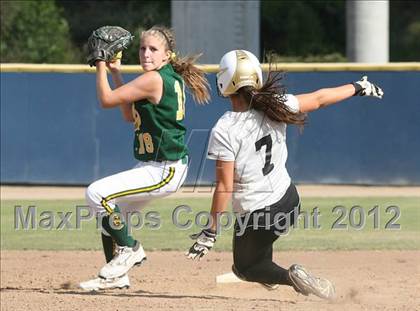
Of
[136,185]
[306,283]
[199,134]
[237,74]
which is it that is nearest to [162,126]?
[136,185]

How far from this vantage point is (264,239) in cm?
674

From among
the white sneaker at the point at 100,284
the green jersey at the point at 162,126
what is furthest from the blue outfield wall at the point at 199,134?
the green jersey at the point at 162,126

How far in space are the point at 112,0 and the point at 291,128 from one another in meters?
20.6

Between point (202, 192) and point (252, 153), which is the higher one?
point (252, 153)

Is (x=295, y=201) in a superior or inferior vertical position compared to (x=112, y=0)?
inferior

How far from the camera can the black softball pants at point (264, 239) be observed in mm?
6590

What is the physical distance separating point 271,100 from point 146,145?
4.42ft

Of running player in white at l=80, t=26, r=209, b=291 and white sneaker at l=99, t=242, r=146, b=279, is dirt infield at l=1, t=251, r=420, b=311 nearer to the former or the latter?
white sneaker at l=99, t=242, r=146, b=279

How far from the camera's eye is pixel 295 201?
674cm

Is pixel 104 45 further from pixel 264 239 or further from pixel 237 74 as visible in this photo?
pixel 264 239

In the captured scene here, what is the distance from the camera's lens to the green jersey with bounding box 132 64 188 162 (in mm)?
7363

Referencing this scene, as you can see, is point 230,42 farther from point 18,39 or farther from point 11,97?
point 18,39

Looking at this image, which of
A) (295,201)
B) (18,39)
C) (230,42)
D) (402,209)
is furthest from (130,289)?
(18,39)

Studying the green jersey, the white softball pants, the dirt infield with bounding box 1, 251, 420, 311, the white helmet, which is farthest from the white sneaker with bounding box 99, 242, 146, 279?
the white helmet
